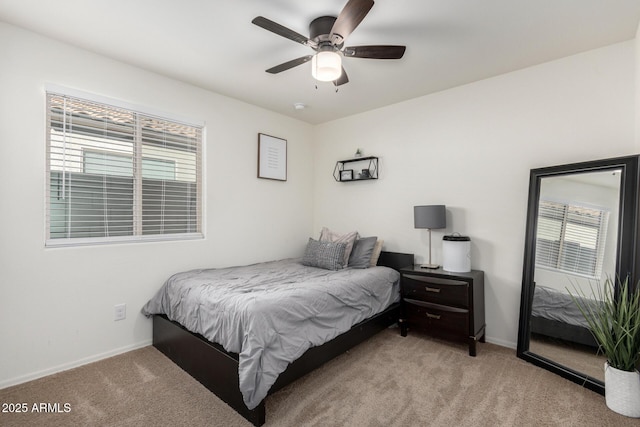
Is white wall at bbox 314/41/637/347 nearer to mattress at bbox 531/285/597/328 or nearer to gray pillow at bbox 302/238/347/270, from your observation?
mattress at bbox 531/285/597/328

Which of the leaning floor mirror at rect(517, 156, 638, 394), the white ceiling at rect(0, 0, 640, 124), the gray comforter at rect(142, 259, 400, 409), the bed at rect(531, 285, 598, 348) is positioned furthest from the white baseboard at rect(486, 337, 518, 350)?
the white ceiling at rect(0, 0, 640, 124)

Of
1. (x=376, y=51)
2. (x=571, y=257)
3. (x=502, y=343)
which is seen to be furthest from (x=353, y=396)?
(x=376, y=51)

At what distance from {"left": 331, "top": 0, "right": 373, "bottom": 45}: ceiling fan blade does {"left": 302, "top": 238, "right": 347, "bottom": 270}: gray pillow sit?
6.60ft

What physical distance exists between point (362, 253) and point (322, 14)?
7.60 ft

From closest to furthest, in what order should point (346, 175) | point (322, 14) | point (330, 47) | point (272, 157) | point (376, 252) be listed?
point (322, 14), point (330, 47), point (376, 252), point (272, 157), point (346, 175)

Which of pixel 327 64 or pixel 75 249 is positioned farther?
pixel 75 249

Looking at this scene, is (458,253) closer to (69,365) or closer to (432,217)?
(432,217)

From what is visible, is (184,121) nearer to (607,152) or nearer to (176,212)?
(176,212)

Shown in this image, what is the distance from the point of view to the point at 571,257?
94.1 inches

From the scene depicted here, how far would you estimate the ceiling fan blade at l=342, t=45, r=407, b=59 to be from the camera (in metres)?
2.04

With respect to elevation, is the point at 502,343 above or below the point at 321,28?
below

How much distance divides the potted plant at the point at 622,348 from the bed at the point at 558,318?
0.66 ft

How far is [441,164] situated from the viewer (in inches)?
131

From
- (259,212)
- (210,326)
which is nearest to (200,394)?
(210,326)
